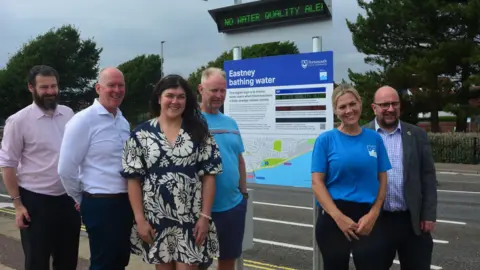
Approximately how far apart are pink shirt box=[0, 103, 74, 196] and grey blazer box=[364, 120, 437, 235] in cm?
260

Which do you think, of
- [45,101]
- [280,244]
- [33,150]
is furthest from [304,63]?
[280,244]

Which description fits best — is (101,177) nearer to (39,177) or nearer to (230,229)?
(39,177)

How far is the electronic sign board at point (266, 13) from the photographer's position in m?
4.77

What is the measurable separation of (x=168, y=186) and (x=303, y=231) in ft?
17.1

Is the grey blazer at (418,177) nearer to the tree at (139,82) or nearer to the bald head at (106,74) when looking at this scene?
the bald head at (106,74)

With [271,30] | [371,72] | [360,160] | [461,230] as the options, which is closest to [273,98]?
[271,30]

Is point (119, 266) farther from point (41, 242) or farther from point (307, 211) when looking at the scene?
point (307, 211)

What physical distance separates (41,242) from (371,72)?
70.5ft

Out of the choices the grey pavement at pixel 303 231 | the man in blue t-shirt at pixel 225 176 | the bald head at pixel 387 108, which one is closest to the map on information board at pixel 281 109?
the grey pavement at pixel 303 231

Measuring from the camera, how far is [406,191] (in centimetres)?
336

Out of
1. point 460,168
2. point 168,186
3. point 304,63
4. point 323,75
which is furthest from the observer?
point 460,168

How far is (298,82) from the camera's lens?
461 cm

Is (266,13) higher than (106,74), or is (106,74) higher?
(266,13)

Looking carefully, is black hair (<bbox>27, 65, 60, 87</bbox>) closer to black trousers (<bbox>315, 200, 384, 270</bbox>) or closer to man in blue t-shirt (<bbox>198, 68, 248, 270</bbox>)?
man in blue t-shirt (<bbox>198, 68, 248, 270</bbox>)
